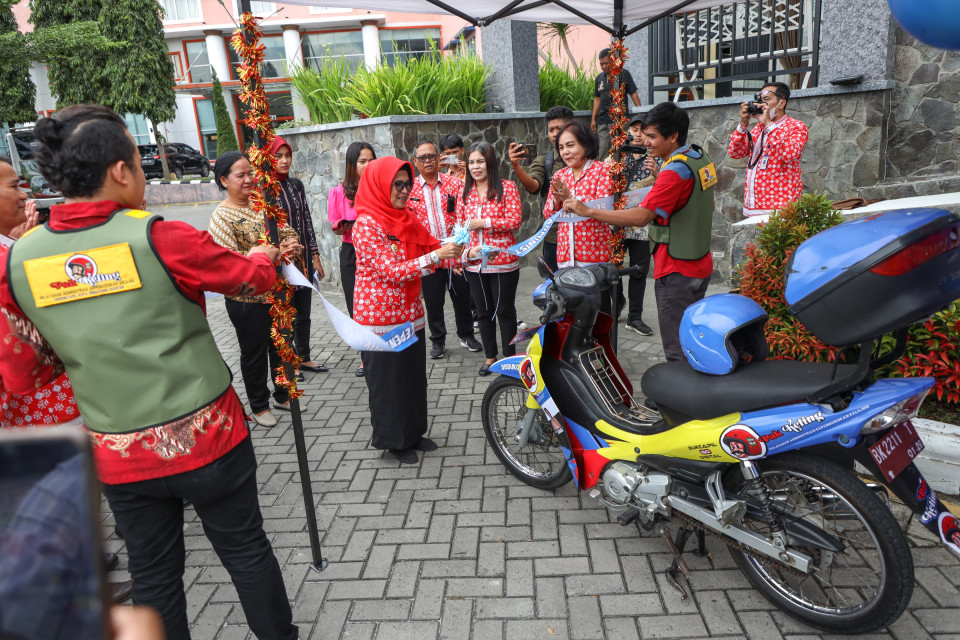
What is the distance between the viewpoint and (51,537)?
0.62 metres

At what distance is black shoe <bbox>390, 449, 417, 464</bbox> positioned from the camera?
160 inches

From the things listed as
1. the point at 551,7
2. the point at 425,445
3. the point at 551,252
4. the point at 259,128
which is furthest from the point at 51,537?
the point at 551,7

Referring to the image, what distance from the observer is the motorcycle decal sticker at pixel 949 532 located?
2191 millimetres

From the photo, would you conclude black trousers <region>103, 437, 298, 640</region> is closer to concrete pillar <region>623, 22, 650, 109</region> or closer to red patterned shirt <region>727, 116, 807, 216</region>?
red patterned shirt <region>727, 116, 807, 216</region>

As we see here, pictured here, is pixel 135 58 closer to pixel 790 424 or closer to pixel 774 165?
pixel 774 165

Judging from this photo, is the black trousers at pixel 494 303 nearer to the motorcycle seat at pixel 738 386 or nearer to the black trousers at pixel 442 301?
the black trousers at pixel 442 301

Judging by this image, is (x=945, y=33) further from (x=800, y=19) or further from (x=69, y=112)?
(x=800, y=19)

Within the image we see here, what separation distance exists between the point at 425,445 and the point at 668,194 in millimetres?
2225

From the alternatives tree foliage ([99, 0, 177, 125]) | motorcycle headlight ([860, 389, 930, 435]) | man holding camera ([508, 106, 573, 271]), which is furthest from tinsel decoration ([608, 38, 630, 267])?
tree foliage ([99, 0, 177, 125])

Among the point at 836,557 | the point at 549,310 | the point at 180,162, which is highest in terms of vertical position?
the point at 180,162

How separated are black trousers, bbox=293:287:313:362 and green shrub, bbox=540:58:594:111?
5.39 m

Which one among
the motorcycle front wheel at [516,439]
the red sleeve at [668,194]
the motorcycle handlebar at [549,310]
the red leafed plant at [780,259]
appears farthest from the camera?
the red leafed plant at [780,259]

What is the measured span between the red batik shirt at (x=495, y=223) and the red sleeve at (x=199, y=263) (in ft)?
9.79

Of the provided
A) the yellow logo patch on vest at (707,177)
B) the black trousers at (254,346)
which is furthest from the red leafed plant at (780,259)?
the black trousers at (254,346)
